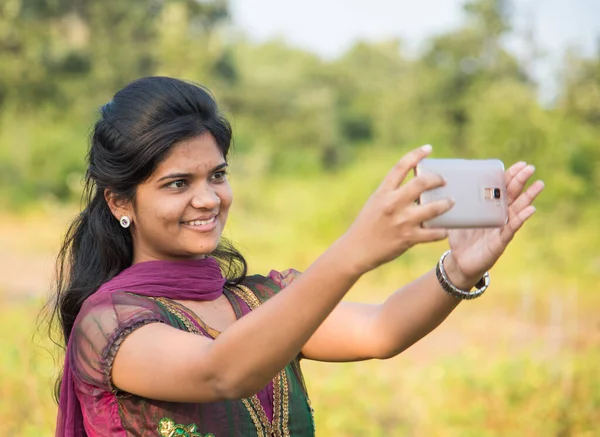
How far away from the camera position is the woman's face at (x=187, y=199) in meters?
1.48

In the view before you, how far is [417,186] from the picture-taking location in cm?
107

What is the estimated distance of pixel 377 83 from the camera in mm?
21141

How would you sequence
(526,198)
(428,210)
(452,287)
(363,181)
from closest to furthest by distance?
(428,210), (526,198), (452,287), (363,181)

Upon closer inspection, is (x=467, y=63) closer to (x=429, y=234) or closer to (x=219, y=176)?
(x=219, y=176)

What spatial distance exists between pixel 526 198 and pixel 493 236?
8cm

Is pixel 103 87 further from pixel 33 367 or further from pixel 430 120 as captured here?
pixel 33 367

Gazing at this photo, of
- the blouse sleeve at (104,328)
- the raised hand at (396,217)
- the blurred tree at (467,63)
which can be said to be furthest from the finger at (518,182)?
the blurred tree at (467,63)

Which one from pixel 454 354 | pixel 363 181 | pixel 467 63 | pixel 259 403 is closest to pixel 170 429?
pixel 259 403

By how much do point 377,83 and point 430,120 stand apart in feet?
25.1

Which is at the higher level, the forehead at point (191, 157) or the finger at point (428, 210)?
the forehead at point (191, 157)

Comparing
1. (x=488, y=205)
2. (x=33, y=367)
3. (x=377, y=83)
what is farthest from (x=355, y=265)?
(x=377, y=83)

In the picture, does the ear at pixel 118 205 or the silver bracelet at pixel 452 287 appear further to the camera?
the ear at pixel 118 205

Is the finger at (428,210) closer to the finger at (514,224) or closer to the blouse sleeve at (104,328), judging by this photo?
the finger at (514,224)

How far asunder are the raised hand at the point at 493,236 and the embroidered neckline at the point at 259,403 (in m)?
0.38
